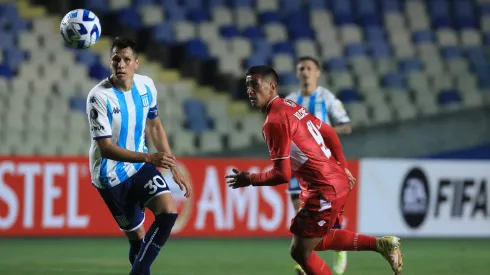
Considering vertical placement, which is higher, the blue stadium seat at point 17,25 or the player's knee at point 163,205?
the blue stadium seat at point 17,25

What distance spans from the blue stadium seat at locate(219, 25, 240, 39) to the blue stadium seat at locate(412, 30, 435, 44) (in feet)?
11.9

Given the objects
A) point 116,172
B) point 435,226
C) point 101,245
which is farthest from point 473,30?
point 116,172

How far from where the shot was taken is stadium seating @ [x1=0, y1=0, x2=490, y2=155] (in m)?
15.3

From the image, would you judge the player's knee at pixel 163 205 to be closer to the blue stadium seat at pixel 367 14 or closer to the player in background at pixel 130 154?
the player in background at pixel 130 154

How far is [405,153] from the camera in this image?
16391 mm

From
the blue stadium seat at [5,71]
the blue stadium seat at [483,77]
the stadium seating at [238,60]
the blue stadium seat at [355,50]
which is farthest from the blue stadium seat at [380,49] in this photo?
the blue stadium seat at [5,71]

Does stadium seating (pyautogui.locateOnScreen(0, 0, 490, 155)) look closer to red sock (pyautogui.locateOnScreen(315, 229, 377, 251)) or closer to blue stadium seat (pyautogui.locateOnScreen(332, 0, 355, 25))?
blue stadium seat (pyautogui.locateOnScreen(332, 0, 355, 25))

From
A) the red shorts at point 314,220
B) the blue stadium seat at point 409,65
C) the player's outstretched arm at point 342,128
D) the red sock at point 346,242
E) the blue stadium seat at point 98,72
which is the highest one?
the blue stadium seat at point 98,72

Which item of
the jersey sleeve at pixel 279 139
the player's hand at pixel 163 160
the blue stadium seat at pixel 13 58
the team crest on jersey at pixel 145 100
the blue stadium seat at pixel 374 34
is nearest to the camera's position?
the jersey sleeve at pixel 279 139

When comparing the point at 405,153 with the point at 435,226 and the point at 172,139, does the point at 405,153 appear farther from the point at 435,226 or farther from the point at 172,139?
the point at 172,139

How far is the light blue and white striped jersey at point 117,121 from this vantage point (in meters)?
7.17

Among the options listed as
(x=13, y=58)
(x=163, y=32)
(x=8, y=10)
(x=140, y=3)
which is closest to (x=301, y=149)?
(x=13, y=58)

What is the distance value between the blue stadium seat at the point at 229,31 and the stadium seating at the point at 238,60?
1.0 inches

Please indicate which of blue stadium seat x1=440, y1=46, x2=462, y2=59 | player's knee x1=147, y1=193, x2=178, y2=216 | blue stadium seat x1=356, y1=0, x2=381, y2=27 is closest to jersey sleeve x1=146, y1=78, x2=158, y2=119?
player's knee x1=147, y1=193, x2=178, y2=216
